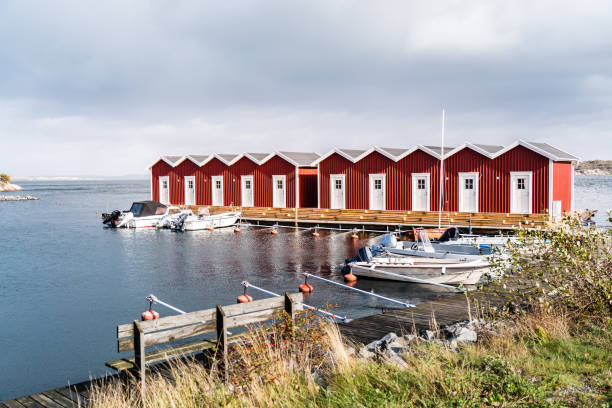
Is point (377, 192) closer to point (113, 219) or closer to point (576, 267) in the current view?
point (113, 219)

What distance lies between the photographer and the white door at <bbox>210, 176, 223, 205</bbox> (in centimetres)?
4387

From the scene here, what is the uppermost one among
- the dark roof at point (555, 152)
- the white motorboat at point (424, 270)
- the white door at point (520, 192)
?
the dark roof at point (555, 152)

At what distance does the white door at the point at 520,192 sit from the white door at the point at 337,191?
11335 mm

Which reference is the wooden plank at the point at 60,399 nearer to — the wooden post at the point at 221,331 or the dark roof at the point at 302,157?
the wooden post at the point at 221,331

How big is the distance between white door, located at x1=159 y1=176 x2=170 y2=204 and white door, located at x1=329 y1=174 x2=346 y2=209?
17.4 metres

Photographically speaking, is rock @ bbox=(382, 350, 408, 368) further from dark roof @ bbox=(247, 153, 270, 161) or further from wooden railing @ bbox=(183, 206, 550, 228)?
dark roof @ bbox=(247, 153, 270, 161)

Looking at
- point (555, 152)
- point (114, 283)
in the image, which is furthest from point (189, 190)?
point (555, 152)

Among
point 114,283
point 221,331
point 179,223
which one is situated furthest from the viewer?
point 179,223

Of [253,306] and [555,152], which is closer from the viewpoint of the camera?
[253,306]

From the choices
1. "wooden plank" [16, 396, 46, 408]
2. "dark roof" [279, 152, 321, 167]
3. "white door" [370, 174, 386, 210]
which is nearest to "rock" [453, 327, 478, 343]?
"wooden plank" [16, 396, 46, 408]

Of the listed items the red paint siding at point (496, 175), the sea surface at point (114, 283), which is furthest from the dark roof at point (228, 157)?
the red paint siding at point (496, 175)

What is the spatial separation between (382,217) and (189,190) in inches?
773

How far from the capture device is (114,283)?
20641 mm

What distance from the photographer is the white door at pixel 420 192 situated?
110 feet
